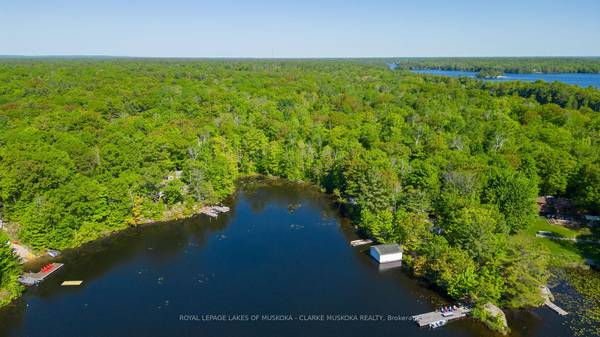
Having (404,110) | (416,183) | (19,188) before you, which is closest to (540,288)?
(416,183)

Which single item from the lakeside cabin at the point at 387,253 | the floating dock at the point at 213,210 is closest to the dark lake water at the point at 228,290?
the lakeside cabin at the point at 387,253

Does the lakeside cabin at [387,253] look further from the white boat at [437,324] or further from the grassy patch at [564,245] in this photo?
the grassy patch at [564,245]

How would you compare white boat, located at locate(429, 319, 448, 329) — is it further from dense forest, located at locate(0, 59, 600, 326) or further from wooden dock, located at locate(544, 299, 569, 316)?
wooden dock, located at locate(544, 299, 569, 316)

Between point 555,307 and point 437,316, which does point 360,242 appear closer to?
point 437,316

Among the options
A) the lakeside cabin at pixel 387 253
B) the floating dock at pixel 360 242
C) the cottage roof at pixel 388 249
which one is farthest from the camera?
the floating dock at pixel 360 242

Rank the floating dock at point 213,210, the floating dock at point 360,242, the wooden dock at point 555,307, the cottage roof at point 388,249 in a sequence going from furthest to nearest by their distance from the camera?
the floating dock at point 213,210
the floating dock at point 360,242
the cottage roof at point 388,249
the wooden dock at point 555,307

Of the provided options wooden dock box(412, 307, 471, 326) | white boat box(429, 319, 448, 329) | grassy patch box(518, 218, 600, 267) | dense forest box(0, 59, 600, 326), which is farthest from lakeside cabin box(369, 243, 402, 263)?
grassy patch box(518, 218, 600, 267)

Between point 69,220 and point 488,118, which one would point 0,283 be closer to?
point 69,220
